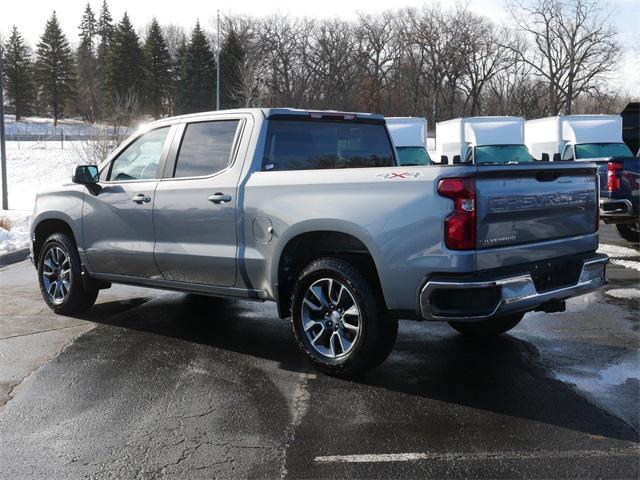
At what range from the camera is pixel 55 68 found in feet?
281

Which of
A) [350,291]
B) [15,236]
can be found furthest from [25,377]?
[15,236]

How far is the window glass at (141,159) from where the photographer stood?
20.4ft

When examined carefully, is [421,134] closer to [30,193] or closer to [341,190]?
[30,193]

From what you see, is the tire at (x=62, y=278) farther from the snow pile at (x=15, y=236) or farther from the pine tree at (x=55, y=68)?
the pine tree at (x=55, y=68)

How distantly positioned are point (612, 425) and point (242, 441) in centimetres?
214

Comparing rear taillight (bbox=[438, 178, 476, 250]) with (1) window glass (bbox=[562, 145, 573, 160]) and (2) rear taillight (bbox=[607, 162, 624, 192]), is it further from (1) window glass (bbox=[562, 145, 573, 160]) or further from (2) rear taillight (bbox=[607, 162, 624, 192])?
(1) window glass (bbox=[562, 145, 573, 160])

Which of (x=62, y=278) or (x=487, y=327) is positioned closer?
(x=487, y=327)

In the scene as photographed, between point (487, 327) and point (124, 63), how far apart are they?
8026 centimetres

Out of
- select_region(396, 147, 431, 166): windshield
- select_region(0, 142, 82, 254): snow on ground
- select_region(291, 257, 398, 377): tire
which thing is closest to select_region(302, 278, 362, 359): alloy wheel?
select_region(291, 257, 398, 377): tire

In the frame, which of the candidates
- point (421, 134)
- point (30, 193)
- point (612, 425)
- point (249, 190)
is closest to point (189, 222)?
point (249, 190)

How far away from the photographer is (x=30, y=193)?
26703 mm

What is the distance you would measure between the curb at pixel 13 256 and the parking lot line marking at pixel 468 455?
856cm

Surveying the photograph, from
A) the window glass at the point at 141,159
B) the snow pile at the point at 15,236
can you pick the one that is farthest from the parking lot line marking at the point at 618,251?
the snow pile at the point at 15,236

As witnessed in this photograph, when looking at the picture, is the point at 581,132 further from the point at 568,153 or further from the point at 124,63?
the point at 124,63
